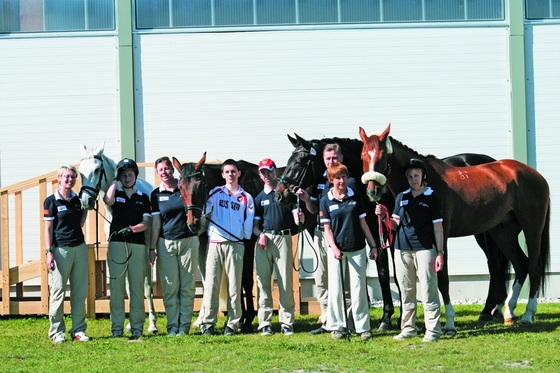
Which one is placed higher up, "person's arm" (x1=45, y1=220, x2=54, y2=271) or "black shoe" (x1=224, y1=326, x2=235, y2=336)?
"person's arm" (x1=45, y1=220, x2=54, y2=271)

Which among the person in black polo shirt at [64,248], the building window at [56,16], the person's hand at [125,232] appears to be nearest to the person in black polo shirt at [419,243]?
the person's hand at [125,232]

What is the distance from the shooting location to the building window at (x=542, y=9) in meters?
12.2

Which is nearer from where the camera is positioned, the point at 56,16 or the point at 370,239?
the point at 370,239

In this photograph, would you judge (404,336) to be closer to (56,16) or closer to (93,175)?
(93,175)

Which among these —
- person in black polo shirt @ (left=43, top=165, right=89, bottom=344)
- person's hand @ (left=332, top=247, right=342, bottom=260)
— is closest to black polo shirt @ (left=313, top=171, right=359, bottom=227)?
person's hand @ (left=332, top=247, right=342, bottom=260)

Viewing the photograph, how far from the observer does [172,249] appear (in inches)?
322

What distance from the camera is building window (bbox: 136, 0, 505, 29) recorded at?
39.8 feet

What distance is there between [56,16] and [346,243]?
22.7 ft

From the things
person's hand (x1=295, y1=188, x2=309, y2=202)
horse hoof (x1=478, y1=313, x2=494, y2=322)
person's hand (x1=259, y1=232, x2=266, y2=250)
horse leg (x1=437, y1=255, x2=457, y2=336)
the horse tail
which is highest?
person's hand (x1=295, y1=188, x2=309, y2=202)

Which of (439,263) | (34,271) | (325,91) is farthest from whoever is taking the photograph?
(325,91)

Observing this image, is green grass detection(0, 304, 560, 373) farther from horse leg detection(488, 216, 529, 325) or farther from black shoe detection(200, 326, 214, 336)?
horse leg detection(488, 216, 529, 325)

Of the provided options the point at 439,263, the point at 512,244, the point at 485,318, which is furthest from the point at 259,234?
the point at 512,244

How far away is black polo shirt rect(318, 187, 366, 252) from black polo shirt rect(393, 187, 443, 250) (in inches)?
15.7

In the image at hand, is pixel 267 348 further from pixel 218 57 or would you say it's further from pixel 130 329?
pixel 218 57
